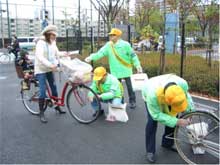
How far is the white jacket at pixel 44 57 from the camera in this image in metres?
4.97

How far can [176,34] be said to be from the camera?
11.4 meters

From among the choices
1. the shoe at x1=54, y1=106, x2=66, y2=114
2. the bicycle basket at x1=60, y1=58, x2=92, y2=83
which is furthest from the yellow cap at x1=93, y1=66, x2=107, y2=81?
the shoe at x1=54, y1=106, x2=66, y2=114

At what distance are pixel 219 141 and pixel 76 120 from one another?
8.19 feet

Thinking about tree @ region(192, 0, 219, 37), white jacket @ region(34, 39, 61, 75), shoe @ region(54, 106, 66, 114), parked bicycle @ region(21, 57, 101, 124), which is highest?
tree @ region(192, 0, 219, 37)

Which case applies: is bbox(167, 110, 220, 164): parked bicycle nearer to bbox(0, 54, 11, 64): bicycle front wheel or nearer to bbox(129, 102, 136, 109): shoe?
bbox(129, 102, 136, 109): shoe

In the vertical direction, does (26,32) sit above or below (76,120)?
above

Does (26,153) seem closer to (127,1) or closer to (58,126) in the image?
(58,126)

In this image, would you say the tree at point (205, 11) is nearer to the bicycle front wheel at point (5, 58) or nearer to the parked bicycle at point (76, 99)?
the parked bicycle at point (76, 99)

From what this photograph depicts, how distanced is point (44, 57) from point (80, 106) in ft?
3.28

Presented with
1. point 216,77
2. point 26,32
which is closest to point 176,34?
point 216,77

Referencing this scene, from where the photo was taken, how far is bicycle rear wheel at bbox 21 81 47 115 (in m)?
5.70

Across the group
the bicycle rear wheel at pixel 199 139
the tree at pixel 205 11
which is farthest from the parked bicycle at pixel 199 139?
the tree at pixel 205 11

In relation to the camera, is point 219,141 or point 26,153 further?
point 26,153

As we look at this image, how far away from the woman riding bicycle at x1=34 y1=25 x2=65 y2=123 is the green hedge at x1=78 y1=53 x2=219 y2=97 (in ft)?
11.9
